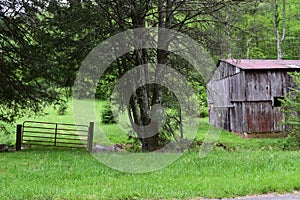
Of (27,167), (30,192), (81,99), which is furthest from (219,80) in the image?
(30,192)

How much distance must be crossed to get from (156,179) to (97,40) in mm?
5544

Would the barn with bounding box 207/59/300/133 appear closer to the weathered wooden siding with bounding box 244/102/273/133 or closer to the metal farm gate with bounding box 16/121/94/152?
the weathered wooden siding with bounding box 244/102/273/133

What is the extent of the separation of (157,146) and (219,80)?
57.2 feet

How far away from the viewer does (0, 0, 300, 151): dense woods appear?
1149 cm

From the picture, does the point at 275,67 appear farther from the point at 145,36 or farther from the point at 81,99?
the point at 81,99

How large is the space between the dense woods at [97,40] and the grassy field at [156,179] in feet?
13.9

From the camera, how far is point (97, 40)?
10.8 metres

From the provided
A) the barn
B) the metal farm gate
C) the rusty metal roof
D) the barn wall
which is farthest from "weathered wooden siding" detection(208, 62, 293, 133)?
the metal farm gate

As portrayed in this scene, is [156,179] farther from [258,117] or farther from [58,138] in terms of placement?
[258,117]

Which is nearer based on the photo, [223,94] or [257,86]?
[257,86]

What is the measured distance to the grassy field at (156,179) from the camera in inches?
227

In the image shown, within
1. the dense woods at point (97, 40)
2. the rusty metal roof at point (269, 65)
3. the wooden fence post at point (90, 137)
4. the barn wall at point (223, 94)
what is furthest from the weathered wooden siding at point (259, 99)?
the wooden fence post at point (90, 137)

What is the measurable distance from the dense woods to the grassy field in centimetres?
423

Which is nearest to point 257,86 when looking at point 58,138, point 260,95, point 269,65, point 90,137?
point 260,95
